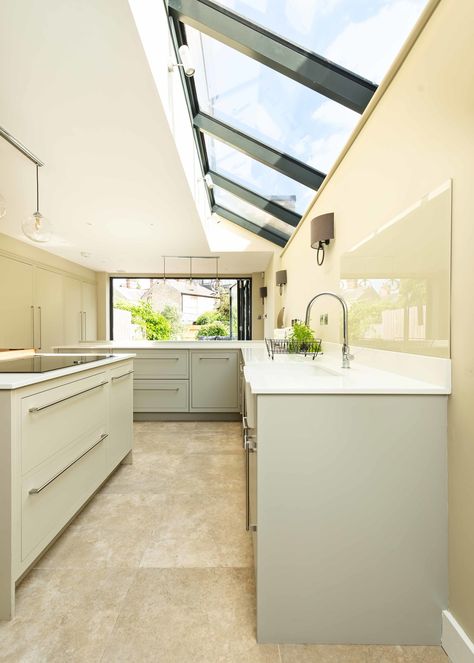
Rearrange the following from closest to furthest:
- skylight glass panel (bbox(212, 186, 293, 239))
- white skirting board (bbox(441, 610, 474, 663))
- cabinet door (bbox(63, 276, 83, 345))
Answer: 1. white skirting board (bbox(441, 610, 474, 663))
2. skylight glass panel (bbox(212, 186, 293, 239))
3. cabinet door (bbox(63, 276, 83, 345))

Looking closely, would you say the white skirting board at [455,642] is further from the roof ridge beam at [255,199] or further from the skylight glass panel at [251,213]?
the skylight glass panel at [251,213]

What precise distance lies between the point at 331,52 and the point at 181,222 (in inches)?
86.3

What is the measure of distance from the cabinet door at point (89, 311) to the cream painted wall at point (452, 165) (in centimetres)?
575

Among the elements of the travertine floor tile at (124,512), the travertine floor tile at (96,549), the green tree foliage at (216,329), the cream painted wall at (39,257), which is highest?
the cream painted wall at (39,257)

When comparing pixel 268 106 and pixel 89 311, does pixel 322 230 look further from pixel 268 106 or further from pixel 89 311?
pixel 89 311

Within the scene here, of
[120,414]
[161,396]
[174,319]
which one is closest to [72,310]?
[174,319]

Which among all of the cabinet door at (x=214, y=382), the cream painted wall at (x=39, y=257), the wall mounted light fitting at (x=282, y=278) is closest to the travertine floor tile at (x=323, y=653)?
the cabinet door at (x=214, y=382)

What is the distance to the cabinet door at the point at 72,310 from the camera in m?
5.63

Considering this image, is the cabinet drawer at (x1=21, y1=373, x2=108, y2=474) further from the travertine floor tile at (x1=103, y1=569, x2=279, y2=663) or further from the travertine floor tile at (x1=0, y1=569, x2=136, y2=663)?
the travertine floor tile at (x1=103, y1=569, x2=279, y2=663)

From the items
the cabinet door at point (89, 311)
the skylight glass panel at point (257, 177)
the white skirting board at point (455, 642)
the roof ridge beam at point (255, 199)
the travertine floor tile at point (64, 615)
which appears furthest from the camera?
the cabinet door at point (89, 311)

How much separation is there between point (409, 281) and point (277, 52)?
1.71 meters

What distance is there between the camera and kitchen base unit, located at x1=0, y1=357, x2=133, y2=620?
48.9 inches

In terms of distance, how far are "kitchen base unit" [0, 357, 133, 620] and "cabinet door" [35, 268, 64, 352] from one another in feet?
10.7

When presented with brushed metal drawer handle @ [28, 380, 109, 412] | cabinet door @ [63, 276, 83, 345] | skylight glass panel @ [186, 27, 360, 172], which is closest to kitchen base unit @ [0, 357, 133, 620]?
brushed metal drawer handle @ [28, 380, 109, 412]
